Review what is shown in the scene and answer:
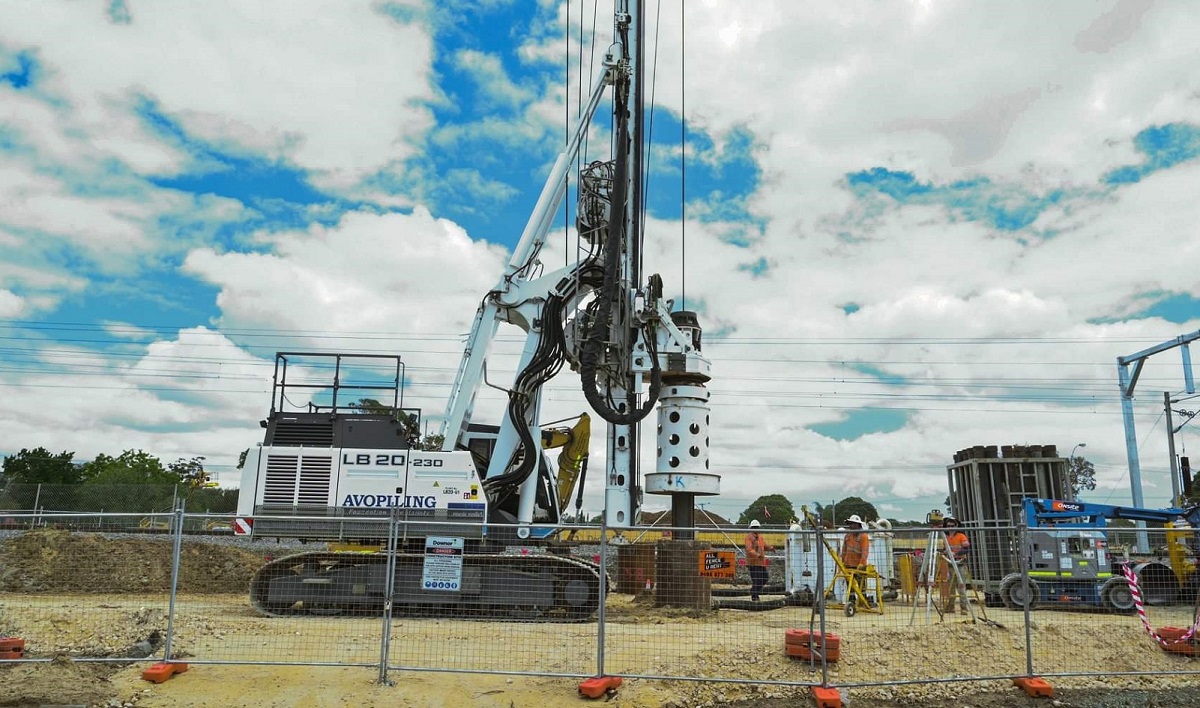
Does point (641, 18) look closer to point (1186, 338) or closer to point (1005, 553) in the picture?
point (1005, 553)

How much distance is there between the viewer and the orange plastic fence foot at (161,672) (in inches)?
370

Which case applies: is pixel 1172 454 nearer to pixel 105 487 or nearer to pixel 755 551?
pixel 755 551

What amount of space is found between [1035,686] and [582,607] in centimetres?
716

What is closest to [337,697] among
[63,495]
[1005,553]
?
[1005,553]

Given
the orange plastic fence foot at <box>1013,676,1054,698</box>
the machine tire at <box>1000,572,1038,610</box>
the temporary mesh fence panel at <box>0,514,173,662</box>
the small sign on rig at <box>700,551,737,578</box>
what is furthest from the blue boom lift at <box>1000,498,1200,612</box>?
the temporary mesh fence panel at <box>0,514,173,662</box>

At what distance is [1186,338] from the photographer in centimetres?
2606

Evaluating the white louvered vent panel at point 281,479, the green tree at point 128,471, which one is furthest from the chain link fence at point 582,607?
the green tree at point 128,471

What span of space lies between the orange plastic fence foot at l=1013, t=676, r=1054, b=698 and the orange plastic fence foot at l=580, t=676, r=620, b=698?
4.55 m

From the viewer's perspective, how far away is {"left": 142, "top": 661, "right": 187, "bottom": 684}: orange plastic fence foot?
940 centimetres

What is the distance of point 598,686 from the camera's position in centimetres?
909

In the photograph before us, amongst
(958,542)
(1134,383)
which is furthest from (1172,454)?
(958,542)

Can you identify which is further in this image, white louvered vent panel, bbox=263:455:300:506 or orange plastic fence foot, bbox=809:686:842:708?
white louvered vent panel, bbox=263:455:300:506

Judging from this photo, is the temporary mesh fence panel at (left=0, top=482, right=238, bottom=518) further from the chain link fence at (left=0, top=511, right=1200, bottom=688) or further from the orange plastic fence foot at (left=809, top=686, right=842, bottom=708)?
the orange plastic fence foot at (left=809, top=686, right=842, bottom=708)

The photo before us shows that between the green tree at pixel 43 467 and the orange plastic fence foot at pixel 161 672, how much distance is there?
2736 inches
